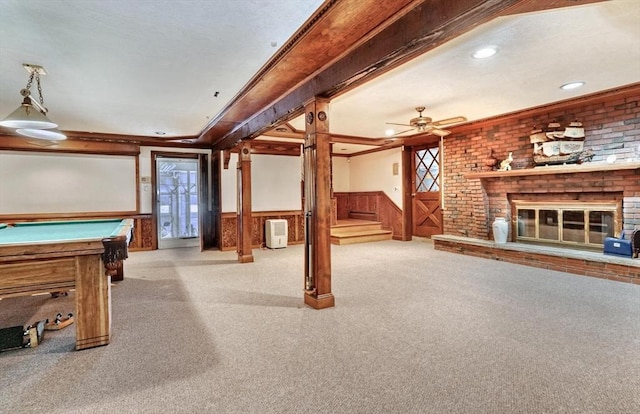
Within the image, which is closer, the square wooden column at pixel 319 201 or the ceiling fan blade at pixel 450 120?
the square wooden column at pixel 319 201

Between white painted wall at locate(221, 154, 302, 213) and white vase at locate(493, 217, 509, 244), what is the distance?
4177mm

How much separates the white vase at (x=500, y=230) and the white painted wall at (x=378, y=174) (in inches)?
102

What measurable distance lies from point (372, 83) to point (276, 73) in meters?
1.16

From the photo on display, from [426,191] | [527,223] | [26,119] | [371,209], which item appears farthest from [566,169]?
[26,119]

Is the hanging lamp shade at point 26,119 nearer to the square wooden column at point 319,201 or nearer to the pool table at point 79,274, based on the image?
the pool table at point 79,274

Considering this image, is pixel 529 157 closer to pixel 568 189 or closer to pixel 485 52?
pixel 568 189

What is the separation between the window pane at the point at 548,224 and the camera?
17.9 feet

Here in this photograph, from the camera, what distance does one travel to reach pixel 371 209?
29.8 ft

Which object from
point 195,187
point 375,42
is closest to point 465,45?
point 375,42

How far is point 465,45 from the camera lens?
2938 mm

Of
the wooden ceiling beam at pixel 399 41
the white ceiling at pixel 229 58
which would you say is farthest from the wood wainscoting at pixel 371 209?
the wooden ceiling beam at pixel 399 41

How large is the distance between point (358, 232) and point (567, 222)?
164 inches

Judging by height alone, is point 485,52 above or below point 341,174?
above

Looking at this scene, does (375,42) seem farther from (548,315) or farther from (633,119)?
(633,119)
